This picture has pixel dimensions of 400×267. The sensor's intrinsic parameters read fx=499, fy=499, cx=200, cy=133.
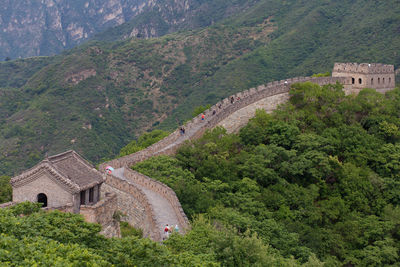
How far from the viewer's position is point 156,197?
23094 mm

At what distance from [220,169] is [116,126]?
2813 inches

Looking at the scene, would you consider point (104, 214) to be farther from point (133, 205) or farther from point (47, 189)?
point (133, 205)

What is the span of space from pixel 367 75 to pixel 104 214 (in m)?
26.8

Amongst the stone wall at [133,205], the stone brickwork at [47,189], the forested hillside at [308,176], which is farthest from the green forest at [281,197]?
the stone brickwork at [47,189]

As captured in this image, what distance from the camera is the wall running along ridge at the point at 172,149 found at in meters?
21.5

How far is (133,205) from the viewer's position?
22469 millimetres

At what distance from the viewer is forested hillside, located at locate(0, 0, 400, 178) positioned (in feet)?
273

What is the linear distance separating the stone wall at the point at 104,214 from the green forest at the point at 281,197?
173cm

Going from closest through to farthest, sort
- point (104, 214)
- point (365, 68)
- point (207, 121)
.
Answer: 1. point (104, 214)
2. point (207, 121)
3. point (365, 68)

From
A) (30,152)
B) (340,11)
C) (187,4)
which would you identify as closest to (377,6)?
(340,11)

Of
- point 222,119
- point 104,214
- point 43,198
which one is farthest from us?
point 222,119

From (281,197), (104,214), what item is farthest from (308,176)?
(104,214)

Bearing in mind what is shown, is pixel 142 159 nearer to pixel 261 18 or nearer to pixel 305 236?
pixel 305 236

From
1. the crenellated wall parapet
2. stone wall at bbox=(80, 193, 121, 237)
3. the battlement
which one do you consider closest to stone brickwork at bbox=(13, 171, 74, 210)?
stone wall at bbox=(80, 193, 121, 237)
